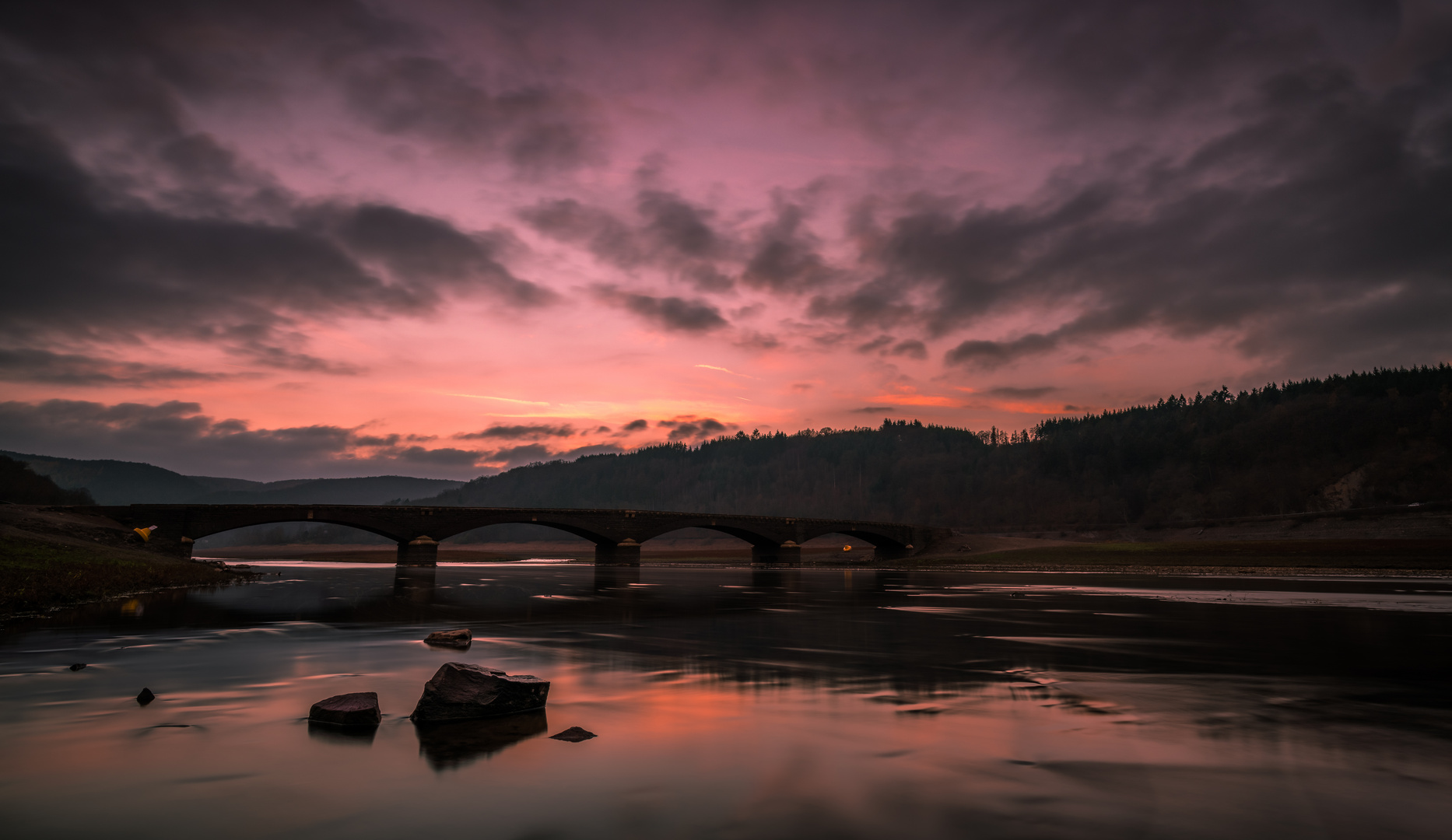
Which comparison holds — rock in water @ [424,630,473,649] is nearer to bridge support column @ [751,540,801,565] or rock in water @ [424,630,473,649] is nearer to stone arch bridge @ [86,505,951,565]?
stone arch bridge @ [86,505,951,565]

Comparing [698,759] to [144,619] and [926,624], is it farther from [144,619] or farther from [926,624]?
[144,619]

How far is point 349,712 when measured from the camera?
9852 mm

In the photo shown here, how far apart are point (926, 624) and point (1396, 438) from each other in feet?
749

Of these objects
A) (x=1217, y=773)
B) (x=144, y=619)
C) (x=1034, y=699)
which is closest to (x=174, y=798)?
(x=1217, y=773)

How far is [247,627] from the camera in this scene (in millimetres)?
22281

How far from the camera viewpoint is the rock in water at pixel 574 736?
9.34 meters

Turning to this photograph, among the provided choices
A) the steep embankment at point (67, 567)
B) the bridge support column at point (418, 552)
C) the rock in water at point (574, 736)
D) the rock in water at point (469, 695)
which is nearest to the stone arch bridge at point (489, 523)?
the bridge support column at point (418, 552)

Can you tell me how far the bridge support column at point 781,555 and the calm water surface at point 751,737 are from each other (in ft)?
368

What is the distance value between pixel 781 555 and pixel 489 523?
54.8m

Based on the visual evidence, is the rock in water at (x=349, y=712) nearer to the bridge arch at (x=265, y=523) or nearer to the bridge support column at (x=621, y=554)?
the bridge arch at (x=265, y=523)

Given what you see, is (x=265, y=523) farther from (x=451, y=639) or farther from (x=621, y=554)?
(x=451, y=639)

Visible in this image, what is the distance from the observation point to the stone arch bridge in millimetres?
82500

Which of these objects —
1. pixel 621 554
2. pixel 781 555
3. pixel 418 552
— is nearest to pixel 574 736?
pixel 418 552

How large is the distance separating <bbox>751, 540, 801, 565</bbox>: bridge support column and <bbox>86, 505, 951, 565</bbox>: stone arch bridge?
5.9 inches
